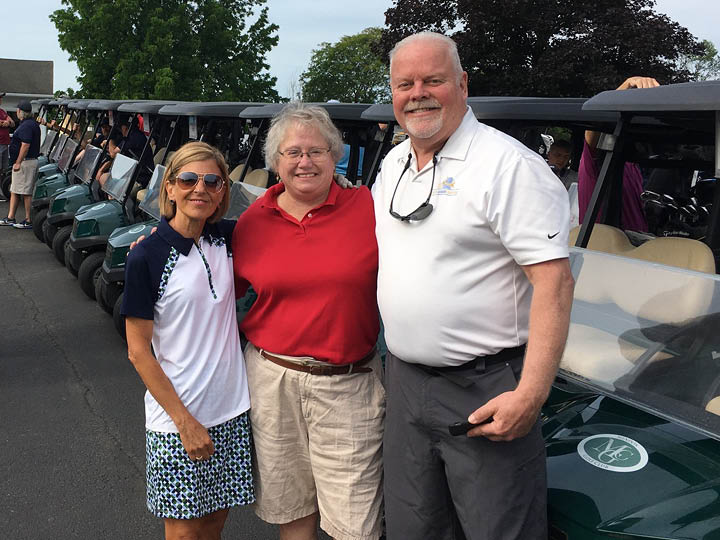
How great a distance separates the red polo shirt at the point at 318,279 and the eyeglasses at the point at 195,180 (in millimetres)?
187

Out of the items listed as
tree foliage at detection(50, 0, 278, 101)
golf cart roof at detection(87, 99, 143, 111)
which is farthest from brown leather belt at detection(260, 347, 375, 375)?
tree foliage at detection(50, 0, 278, 101)

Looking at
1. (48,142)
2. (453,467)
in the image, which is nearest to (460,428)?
(453,467)

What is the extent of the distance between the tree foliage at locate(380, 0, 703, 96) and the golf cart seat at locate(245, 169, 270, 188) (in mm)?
15220

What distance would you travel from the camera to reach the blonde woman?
204 centimetres

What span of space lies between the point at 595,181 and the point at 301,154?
80.6 inches

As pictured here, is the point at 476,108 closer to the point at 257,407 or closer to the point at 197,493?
the point at 257,407

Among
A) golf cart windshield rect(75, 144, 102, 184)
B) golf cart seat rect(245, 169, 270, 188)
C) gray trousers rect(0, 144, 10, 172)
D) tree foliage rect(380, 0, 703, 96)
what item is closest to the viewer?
golf cart seat rect(245, 169, 270, 188)

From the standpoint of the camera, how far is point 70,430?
159 inches

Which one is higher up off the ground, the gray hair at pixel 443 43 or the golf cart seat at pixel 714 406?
the gray hair at pixel 443 43

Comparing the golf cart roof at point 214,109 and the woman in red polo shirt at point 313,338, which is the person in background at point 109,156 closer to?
the golf cart roof at point 214,109

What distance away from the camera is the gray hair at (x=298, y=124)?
2.17 m

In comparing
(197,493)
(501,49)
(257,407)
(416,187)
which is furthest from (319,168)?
(501,49)

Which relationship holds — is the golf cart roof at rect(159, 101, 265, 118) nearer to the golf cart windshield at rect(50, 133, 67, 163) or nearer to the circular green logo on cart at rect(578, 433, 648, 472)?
the circular green logo on cart at rect(578, 433, 648, 472)

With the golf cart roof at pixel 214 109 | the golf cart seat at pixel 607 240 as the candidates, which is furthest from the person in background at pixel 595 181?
the golf cart roof at pixel 214 109
